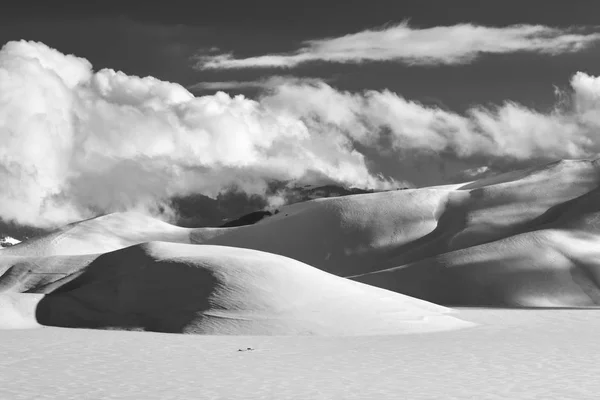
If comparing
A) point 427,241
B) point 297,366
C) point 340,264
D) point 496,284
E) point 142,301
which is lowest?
point 297,366

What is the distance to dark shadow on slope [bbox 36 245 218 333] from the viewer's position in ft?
147

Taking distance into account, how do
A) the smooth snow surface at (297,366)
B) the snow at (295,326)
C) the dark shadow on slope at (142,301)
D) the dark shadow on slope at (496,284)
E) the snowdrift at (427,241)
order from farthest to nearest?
the dark shadow on slope at (496,284)
the snowdrift at (427,241)
the dark shadow on slope at (142,301)
the snow at (295,326)
the smooth snow surface at (297,366)

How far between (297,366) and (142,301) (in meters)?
21.9

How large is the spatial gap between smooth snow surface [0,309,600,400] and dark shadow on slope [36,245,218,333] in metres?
3.33

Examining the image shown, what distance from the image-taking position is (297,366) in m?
27.4

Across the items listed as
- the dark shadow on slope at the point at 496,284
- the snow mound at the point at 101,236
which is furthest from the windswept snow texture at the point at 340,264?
the snow mound at the point at 101,236

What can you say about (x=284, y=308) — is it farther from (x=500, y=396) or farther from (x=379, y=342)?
(x=500, y=396)

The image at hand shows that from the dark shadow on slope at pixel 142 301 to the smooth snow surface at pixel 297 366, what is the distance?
3328 millimetres

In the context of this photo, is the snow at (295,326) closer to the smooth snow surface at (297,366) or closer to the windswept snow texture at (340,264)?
the smooth snow surface at (297,366)

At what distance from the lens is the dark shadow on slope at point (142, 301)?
4484 centimetres

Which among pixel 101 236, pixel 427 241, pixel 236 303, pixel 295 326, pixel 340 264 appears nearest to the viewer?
pixel 295 326

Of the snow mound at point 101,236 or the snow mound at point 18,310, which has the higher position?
the snow mound at point 101,236

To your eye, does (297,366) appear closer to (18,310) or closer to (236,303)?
(236,303)

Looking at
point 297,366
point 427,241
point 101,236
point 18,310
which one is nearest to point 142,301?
point 18,310
